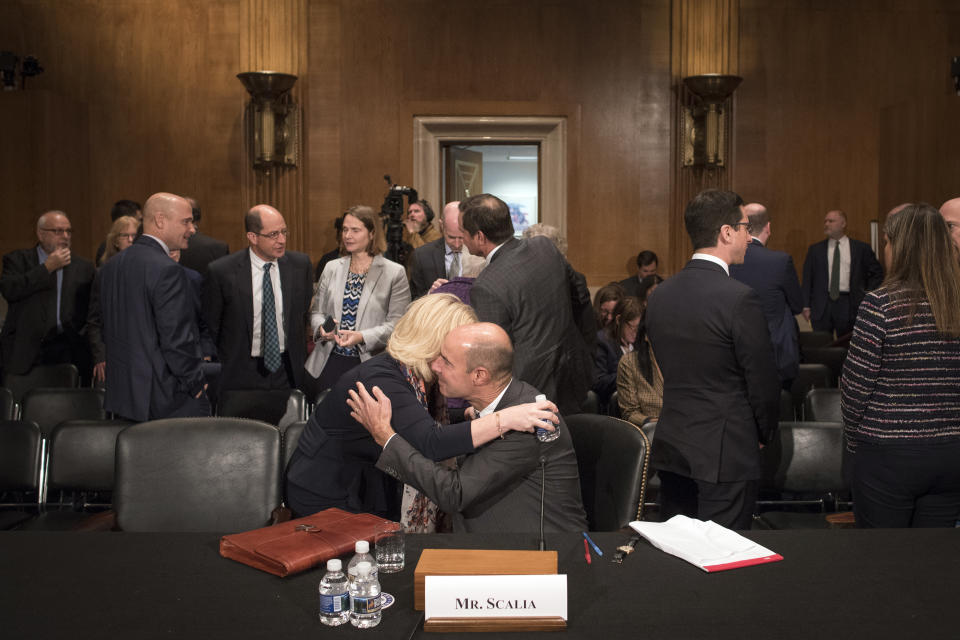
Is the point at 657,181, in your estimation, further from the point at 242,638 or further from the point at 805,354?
the point at 242,638

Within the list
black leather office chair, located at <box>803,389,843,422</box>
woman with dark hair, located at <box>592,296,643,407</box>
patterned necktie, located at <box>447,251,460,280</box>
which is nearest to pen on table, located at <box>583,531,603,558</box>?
black leather office chair, located at <box>803,389,843,422</box>

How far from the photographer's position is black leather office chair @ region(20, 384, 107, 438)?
164 inches

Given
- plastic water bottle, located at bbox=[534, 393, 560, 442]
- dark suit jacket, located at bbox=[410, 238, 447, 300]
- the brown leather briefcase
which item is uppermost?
dark suit jacket, located at bbox=[410, 238, 447, 300]

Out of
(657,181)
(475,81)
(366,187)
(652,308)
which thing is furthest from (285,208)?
(652,308)

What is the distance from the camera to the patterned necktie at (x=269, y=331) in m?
4.60

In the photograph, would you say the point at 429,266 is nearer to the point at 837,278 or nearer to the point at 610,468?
→ the point at 610,468

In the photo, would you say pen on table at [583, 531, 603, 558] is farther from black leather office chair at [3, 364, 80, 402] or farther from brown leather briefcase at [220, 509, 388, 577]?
black leather office chair at [3, 364, 80, 402]

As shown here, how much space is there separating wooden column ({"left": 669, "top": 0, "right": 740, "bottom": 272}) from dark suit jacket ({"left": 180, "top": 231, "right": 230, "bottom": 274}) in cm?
431

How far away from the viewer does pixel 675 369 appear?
299 cm

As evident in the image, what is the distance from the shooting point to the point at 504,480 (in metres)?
2.32

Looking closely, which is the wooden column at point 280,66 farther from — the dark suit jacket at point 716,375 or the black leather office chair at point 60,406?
the dark suit jacket at point 716,375

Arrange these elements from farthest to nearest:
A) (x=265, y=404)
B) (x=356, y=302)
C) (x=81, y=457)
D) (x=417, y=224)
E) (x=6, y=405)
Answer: (x=417, y=224) < (x=356, y=302) < (x=6, y=405) < (x=265, y=404) < (x=81, y=457)

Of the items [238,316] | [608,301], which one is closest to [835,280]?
[608,301]

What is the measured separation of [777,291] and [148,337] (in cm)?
291
